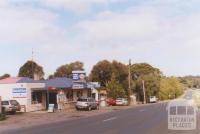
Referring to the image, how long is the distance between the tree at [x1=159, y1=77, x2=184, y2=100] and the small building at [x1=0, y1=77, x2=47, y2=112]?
74.8 m

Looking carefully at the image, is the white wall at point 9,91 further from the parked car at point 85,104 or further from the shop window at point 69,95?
the shop window at point 69,95

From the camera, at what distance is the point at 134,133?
23.9m

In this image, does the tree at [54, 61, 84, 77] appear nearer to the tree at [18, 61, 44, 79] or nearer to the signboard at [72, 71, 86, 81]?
the tree at [18, 61, 44, 79]

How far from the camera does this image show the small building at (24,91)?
58344mm

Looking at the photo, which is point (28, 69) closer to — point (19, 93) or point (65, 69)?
point (65, 69)

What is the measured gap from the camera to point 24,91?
58375 millimetres

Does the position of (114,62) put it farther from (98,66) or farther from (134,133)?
(134,133)

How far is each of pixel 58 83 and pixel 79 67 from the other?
62.0 m

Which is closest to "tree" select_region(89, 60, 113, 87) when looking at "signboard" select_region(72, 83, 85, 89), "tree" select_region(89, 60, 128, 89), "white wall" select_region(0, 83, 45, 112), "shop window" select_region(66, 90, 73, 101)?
"tree" select_region(89, 60, 128, 89)

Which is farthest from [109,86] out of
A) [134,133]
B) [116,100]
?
[134,133]

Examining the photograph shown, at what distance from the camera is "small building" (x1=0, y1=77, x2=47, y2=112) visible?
58.3 meters

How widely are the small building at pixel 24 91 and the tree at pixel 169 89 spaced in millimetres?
74785

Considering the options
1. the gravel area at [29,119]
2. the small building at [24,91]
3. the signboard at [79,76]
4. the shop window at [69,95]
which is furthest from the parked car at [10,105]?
the signboard at [79,76]

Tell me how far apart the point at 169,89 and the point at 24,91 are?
8911 cm
